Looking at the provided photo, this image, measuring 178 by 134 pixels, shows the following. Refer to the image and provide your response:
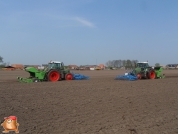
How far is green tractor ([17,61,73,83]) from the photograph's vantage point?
850 inches

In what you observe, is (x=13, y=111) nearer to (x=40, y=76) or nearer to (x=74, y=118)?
(x=74, y=118)

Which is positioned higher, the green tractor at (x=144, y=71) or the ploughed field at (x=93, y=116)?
the green tractor at (x=144, y=71)

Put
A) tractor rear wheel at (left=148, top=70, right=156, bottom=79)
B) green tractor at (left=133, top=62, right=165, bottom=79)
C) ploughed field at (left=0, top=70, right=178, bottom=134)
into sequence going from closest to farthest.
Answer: ploughed field at (left=0, top=70, right=178, bottom=134) → green tractor at (left=133, top=62, right=165, bottom=79) → tractor rear wheel at (left=148, top=70, right=156, bottom=79)

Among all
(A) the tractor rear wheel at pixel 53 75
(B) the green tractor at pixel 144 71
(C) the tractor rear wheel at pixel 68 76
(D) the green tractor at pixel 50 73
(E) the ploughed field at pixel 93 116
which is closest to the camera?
(E) the ploughed field at pixel 93 116

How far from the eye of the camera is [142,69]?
2631cm

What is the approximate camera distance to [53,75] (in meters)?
22.5

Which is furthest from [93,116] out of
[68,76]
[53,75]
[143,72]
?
[143,72]

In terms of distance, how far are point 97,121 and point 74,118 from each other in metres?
0.71

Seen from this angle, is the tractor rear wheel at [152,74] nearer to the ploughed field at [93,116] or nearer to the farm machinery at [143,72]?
the farm machinery at [143,72]

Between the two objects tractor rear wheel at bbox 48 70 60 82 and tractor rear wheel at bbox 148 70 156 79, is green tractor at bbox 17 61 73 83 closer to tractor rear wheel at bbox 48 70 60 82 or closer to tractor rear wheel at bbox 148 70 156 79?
tractor rear wheel at bbox 48 70 60 82

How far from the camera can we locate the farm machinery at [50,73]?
21578 mm

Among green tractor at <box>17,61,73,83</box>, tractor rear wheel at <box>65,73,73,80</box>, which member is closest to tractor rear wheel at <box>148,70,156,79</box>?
tractor rear wheel at <box>65,73,73,80</box>

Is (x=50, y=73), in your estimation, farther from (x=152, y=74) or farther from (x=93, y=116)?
(x=93, y=116)

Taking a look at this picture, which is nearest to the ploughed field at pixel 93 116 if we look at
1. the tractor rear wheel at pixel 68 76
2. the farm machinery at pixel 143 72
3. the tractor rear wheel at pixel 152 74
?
the tractor rear wheel at pixel 68 76
